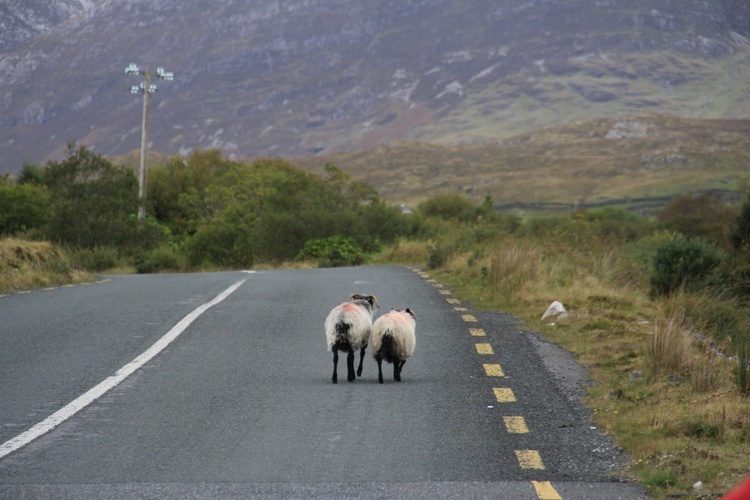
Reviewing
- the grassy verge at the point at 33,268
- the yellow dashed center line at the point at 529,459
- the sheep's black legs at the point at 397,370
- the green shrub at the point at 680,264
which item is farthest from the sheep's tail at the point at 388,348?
the grassy verge at the point at 33,268

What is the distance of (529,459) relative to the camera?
6.84 metres

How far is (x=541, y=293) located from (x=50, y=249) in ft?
43.6

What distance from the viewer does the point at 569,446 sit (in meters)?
7.19

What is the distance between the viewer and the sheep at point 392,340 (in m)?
9.46

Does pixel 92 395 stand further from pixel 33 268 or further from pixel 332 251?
pixel 332 251

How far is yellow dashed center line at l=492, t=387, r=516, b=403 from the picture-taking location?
28.6 feet

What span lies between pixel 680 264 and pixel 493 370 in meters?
8.66

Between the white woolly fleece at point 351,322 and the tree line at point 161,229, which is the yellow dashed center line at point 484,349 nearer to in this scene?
the white woolly fleece at point 351,322

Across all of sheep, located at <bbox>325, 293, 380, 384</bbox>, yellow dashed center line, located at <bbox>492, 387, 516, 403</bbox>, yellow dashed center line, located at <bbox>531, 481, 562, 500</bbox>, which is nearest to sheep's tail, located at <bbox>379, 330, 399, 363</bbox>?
sheep, located at <bbox>325, 293, 380, 384</bbox>

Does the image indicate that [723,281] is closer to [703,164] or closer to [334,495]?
[334,495]

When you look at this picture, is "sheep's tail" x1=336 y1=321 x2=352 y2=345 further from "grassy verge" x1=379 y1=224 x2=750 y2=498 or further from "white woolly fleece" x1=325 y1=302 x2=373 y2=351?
"grassy verge" x1=379 y1=224 x2=750 y2=498

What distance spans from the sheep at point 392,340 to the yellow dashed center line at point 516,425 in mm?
1746

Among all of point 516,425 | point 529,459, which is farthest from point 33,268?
point 529,459

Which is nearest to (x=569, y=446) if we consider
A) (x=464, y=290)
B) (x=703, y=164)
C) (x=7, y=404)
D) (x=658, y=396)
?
(x=658, y=396)
